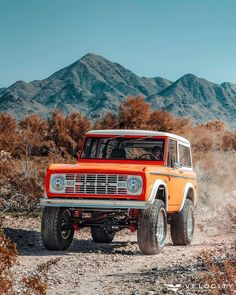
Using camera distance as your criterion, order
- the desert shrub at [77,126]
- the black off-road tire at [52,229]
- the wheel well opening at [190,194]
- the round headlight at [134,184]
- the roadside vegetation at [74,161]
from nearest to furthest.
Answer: the roadside vegetation at [74,161], the round headlight at [134,184], the black off-road tire at [52,229], the wheel well opening at [190,194], the desert shrub at [77,126]

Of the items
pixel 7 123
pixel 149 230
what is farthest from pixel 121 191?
pixel 7 123

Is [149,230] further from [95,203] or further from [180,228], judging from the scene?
→ [180,228]

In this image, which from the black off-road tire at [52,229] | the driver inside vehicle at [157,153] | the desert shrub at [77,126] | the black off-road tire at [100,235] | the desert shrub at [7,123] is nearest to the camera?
the black off-road tire at [52,229]

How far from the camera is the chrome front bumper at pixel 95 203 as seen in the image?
983cm

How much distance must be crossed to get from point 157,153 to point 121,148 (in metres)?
0.72

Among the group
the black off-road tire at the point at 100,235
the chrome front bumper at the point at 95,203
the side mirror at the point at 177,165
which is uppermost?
the side mirror at the point at 177,165

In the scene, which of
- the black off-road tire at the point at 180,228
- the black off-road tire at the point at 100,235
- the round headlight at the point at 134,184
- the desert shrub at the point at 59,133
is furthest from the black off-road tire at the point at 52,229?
the desert shrub at the point at 59,133

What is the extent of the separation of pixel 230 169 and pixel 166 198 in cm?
1398

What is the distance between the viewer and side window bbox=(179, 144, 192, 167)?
40.5ft

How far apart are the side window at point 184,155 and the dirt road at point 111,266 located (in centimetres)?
167

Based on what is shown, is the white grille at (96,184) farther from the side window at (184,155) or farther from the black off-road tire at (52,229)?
the side window at (184,155)

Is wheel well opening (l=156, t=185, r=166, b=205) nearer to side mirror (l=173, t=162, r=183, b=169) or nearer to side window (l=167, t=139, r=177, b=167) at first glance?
side mirror (l=173, t=162, r=183, b=169)

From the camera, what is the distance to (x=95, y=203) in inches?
393

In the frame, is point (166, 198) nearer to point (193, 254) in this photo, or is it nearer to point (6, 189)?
point (193, 254)
